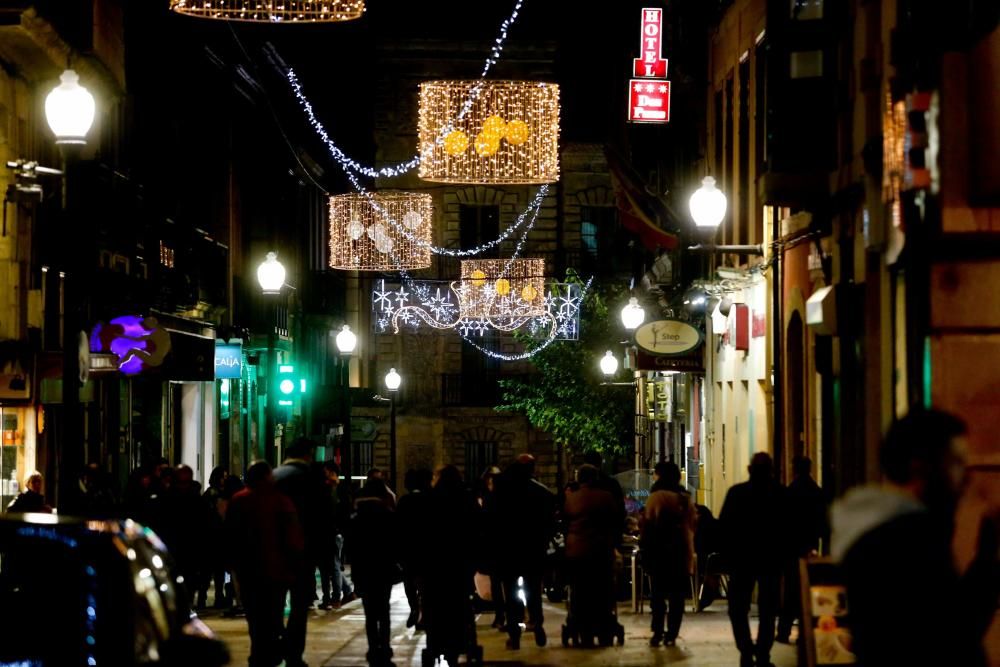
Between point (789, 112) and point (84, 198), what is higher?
point (789, 112)

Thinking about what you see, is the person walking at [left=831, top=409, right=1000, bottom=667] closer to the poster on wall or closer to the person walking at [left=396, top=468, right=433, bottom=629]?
the poster on wall

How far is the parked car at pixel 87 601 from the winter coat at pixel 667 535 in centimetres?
983

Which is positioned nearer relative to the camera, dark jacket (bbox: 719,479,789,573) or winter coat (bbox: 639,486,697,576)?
dark jacket (bbox: 719,479,789,573)

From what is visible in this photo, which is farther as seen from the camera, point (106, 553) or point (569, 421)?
point (569, 421)

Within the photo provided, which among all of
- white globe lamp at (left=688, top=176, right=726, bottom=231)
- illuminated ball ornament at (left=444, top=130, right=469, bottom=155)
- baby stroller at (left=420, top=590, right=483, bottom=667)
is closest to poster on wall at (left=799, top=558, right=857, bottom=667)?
baby stroller at (left=420, top=590, right=483, bottom=667)

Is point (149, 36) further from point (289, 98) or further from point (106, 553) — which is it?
point (106, 553)

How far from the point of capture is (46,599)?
8109mm

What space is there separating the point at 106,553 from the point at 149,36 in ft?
81.7

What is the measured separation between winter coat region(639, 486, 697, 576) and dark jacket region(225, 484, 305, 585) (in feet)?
14.7


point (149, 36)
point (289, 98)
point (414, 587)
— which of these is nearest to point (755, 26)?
point (414, 587)

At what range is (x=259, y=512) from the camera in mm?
14930

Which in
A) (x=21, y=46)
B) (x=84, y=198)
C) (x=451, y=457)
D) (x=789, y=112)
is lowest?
(x=451, y=457)

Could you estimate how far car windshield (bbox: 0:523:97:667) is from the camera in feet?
26.0

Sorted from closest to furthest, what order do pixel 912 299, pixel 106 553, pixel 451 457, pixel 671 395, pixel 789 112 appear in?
pixel 106 553
pixel 912 299
pixel 789 112
pixel 671 395
pixel 451 457
